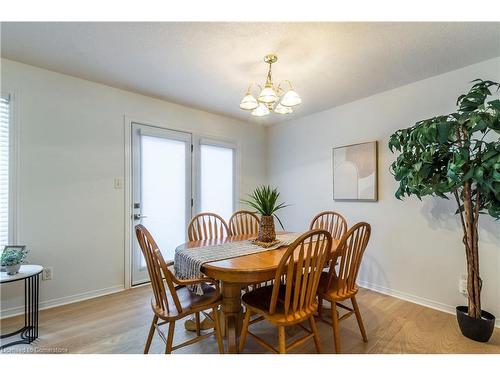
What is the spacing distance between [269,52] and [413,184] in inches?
62.4

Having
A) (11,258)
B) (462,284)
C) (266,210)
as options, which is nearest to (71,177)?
(11,258)

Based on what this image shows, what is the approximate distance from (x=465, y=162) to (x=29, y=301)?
140 inches

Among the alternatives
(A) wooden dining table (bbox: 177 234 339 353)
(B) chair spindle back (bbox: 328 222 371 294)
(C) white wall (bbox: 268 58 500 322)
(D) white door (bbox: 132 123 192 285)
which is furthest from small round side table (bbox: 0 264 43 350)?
(C) white wall (bbox: 268 58 500 322)

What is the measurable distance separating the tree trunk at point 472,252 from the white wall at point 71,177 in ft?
10.6

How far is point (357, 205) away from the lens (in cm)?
301

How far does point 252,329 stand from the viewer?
2041mm

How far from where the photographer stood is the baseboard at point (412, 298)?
7.61 feet

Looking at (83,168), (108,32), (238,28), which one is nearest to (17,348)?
(83,168)

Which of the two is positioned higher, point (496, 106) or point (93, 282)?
point (496, 106)

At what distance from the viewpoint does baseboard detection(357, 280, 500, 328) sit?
2.32m

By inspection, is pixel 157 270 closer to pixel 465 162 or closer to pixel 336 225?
pixel 336 225

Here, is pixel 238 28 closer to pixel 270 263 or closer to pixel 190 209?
pixel 270 263

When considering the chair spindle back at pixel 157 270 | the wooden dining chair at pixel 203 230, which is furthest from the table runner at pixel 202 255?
the wooden dining chair at pixel 203 230

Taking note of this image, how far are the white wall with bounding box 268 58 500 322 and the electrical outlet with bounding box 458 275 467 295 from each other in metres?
0.04
